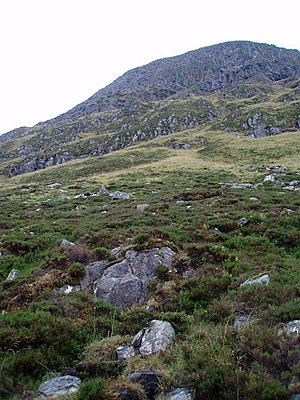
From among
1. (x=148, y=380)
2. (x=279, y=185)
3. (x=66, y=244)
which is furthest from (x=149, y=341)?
(x=279, y=185)

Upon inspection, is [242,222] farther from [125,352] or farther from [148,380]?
[148,380]

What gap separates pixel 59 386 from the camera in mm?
5641

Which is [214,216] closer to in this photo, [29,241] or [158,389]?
[29,241]

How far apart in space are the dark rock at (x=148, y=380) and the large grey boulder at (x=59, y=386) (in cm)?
105

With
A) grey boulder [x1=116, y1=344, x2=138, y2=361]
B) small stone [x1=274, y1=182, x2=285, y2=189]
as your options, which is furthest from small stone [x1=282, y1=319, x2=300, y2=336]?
small stone [x1=274, y1=182, x2=285, y2=189]

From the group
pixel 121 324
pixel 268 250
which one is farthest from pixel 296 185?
pixel 121 324

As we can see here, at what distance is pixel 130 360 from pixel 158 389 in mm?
978

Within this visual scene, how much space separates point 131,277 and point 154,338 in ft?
11.3

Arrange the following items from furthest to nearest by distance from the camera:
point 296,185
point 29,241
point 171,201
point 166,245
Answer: point 296,185 < point 171,201 < point 29,241 < point 166,245

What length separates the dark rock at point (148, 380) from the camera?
207 inches

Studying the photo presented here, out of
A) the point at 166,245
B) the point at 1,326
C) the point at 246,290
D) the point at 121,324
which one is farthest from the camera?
the point at 166,245

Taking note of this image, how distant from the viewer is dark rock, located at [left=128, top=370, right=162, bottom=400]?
5.27m

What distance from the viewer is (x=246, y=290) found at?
333 inches

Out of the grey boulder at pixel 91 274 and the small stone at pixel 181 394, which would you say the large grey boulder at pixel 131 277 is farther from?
the small stone at pixel 181 394
